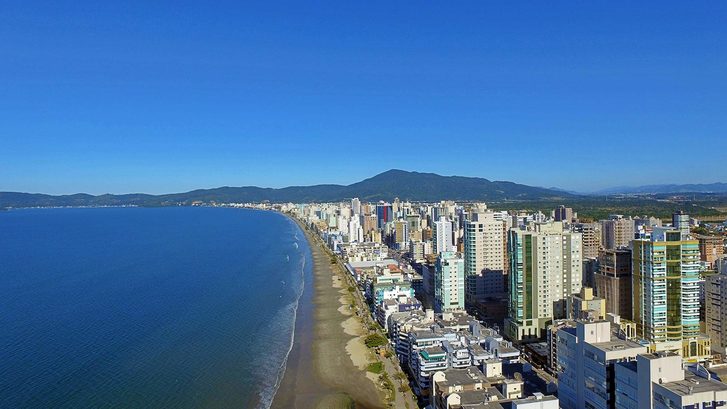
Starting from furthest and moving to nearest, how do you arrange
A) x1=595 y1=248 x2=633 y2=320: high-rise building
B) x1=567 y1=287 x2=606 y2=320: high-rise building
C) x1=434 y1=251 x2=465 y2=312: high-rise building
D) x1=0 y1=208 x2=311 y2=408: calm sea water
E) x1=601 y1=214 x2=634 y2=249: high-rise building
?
x1=601 y1=214 x2=634 y2=249: high-rise building, x1=434 y1=251 x2=465 y2=312: high-rise building, x1=595 y1=248 x2=633 y2=320: high-rise building, x1=567 y1=287 x2=606 y2=320: high-rise building, x1=0 y1=208 x2=311 y2=408: calm sea water

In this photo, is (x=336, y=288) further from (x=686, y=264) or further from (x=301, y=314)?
(x=686, y=264)

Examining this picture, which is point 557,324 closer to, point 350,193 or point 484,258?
point 484,258

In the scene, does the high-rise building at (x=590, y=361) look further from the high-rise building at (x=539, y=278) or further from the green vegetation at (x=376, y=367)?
the high-rise building at (x=539, y=278)

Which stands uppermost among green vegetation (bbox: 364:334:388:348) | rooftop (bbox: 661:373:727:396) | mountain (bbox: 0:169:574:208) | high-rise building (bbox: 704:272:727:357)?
mountain (bbox: 0:169:574:208)

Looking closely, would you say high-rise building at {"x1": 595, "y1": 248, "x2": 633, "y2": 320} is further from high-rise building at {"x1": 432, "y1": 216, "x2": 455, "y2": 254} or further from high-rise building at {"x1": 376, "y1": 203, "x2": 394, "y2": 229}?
high-rise building at {"x1": 376, "y1": 203, "x2": 394, "y2": 229}

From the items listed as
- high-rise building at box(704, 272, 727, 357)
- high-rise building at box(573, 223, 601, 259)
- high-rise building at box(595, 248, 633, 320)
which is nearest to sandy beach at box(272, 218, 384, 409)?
high-rise building at box(595, 248, 633, 320)

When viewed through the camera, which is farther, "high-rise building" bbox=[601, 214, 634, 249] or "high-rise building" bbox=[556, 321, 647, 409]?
"high-rise building" bbox=[601, 214, 634, 249]

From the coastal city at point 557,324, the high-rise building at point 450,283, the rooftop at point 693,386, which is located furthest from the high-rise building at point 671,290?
the rooftop at point 693,386
